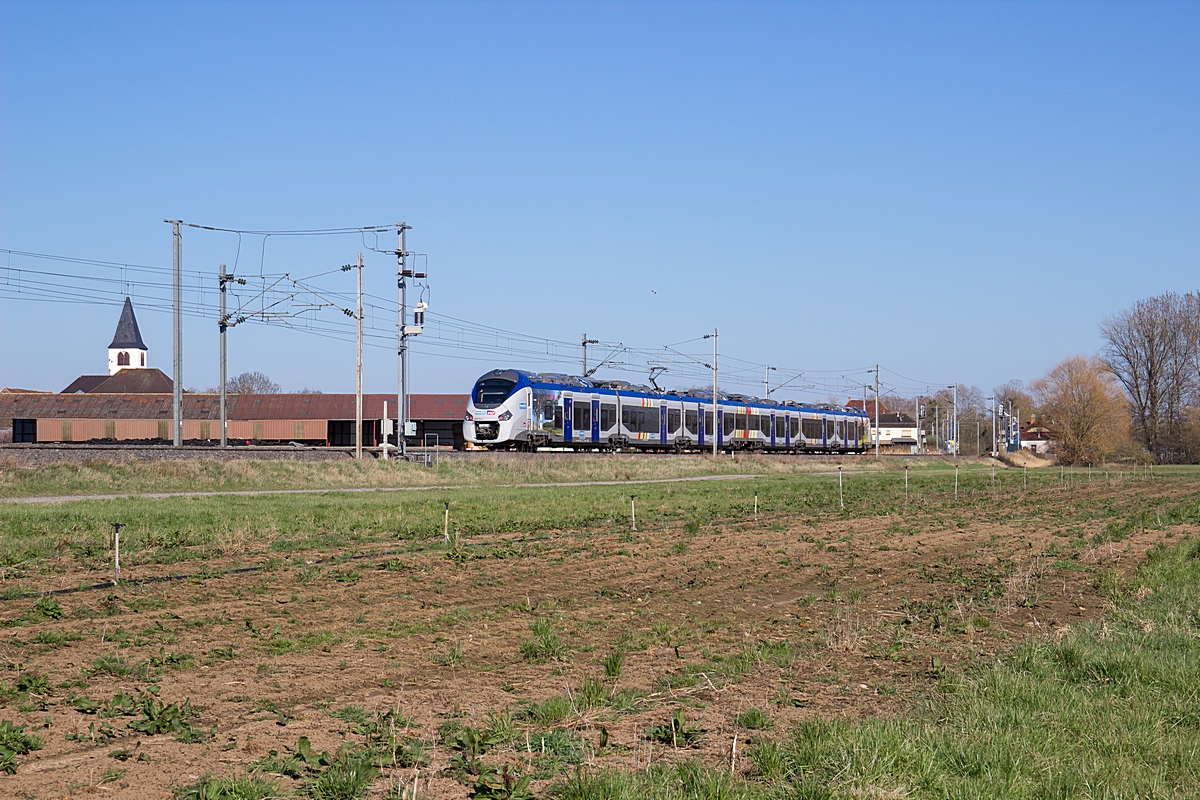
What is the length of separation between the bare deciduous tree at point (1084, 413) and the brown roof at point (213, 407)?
185ft

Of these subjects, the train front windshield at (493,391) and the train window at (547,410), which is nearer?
the train front windshield at (493,391)

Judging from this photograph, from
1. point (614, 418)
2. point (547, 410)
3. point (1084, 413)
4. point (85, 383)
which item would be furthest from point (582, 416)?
point (85, 383)

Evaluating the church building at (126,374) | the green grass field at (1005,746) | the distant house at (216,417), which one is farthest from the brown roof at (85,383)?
the green grass field at (1005,746)

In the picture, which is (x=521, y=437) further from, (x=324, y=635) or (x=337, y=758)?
(x=337, y=758)

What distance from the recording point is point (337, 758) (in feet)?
22.1

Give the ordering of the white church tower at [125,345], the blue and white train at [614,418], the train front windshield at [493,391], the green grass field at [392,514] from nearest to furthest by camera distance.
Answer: the green grass field at [392,514], the train front windshield at [493,391], the blue and white train at [614,418], the white church tower at [125,345]

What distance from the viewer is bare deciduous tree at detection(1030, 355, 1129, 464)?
9356 cm

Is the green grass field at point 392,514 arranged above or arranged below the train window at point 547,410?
below

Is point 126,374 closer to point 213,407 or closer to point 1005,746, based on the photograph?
point 213,407

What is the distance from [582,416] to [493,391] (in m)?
5.52

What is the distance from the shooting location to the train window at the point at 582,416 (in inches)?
2044

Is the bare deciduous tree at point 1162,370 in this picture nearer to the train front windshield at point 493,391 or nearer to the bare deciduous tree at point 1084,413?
the bare deciduous tree at point 1084,413

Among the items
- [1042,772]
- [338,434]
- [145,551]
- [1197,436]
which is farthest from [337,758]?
[1197,436]

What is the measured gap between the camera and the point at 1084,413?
3713 inches
